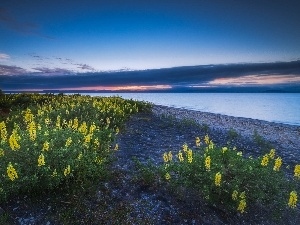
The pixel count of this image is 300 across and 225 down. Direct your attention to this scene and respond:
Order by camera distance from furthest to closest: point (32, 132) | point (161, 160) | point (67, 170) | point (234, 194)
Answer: point (161, 160) < point (32, 132) < point (67, 170) < point (234, 194)

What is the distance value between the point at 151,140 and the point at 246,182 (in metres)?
7.16

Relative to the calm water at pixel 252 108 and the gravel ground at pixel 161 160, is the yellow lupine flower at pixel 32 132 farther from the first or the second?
the calm water at pixel 252 108

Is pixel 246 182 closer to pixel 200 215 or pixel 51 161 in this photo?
pixel 200 215

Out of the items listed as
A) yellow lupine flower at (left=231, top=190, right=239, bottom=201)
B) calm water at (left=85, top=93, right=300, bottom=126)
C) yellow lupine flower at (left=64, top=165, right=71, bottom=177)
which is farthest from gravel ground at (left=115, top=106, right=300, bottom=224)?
calm water at (left=85, top=93, right=300, bottom=126)

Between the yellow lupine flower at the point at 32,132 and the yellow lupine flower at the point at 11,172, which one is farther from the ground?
the yellow lupine flower at the point at 32,132

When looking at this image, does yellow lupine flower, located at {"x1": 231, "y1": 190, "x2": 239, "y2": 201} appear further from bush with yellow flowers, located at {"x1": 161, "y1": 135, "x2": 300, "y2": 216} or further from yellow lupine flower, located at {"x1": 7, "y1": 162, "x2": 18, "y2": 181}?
yellow lupine flower, located at {"x1": 7, "y1": 162, "x2": 18, "y2": 181}

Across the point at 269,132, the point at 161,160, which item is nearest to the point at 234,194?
the point at 161,160

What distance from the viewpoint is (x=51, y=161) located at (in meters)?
7.40

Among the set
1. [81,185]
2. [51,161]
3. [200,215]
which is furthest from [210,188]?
[51,161]

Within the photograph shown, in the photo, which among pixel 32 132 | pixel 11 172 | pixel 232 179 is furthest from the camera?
pixel 32 132

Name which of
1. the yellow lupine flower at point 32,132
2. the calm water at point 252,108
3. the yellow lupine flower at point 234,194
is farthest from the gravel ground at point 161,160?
the calm water at point 252,108

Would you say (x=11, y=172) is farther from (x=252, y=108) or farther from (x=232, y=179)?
(x=252, y=108)

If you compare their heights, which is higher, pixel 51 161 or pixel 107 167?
pixel 51 161

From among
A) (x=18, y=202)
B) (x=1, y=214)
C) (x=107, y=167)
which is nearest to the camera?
(x=1, y=214)
